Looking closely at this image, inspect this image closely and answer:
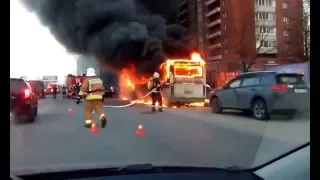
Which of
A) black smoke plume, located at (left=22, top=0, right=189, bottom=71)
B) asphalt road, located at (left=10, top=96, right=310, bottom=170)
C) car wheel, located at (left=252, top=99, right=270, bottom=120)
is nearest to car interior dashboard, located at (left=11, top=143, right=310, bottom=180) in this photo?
asphalt road, located at (left=10, top=96, right=310, bottom=170)

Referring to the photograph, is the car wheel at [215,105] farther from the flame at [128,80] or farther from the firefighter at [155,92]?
the flame at [128,80]

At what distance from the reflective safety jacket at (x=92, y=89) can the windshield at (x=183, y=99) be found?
2 centimetres

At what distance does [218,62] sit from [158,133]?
1708 mm

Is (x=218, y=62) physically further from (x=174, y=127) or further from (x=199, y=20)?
(x=174, y=127)

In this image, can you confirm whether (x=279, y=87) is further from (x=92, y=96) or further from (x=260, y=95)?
(x=92, y=96)

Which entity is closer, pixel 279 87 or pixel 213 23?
pixel 213 23

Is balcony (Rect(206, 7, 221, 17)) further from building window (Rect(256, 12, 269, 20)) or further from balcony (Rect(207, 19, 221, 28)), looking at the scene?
building window (Rect(256, 12, 269, 20))

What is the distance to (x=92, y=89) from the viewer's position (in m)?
7.30

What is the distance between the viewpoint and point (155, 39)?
14.5m

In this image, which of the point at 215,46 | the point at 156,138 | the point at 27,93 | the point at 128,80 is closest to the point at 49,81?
the point at 27,93

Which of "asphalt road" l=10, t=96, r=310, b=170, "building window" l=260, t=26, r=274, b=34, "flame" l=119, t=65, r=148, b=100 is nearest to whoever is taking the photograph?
"building window" l=260, t=26, r=274, b=34

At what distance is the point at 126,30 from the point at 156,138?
7831 millimetres

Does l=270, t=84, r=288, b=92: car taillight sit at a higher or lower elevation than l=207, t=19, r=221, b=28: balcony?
lower

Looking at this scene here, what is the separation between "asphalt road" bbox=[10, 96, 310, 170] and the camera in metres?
4.68
